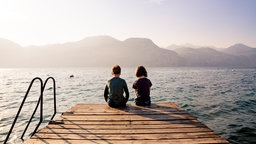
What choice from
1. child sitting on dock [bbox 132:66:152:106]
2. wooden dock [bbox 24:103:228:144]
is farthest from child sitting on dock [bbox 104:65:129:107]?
child sitting on dock [bbox 132:66:152:106]

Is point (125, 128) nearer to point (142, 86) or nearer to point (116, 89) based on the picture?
point (116, 89)

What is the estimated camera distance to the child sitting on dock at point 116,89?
682cm

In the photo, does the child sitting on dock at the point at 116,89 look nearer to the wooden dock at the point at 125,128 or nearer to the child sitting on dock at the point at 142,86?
the wooden dock at the point at 125,128

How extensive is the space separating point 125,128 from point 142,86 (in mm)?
2578

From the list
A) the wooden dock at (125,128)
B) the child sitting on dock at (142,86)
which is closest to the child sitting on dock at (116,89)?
the wooden dock at (125,128)

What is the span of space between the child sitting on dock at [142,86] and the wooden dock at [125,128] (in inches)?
29.3

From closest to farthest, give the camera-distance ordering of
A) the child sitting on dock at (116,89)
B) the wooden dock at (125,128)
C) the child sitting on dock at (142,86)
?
the wooden dock at (125,128) → the child sitting on dock at (116,89) → the child sitting on dock at (142,86)

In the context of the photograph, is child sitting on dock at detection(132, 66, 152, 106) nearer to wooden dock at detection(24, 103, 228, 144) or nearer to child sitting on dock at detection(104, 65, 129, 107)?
child sitting on dock at detection(104, 65, 129, 107)

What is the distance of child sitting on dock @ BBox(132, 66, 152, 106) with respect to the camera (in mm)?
7324

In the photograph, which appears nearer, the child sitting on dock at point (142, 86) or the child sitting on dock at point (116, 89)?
the child sitting on dock at point (116, 89)

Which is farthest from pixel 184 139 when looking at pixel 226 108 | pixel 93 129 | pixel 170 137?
pixel 226 108

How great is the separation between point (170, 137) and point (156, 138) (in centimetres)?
32

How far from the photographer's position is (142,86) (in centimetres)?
732

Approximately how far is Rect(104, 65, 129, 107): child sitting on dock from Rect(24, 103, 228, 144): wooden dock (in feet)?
1.35
